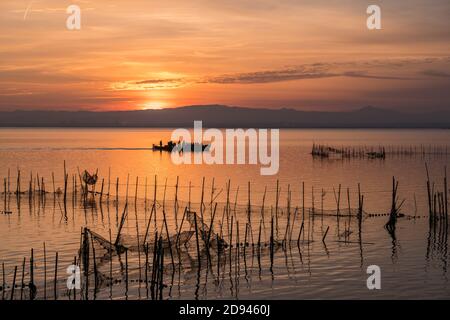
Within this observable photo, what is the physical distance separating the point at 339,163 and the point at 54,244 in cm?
4540

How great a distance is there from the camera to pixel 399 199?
1374 inches

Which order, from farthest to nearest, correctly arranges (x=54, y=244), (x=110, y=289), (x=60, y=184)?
(x=60, y=184) < (x=54, y=244) < (x=110, y=289)

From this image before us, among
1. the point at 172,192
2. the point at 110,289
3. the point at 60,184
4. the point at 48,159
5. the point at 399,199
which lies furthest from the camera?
the point at 48,159

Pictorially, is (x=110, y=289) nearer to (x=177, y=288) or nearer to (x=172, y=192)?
(x=177, y=288)

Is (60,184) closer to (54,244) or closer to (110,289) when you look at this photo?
(54,244)

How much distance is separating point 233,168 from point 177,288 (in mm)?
44436

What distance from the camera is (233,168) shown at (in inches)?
2338

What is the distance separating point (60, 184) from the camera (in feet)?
144

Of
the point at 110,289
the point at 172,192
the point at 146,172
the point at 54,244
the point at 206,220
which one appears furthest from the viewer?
the point at 146,172

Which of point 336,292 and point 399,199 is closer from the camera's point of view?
Result: point 336,292
